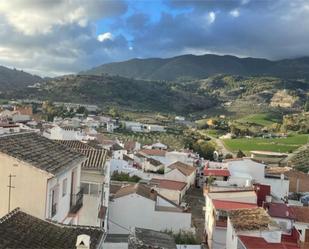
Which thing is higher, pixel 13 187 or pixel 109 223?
pixel 13 187

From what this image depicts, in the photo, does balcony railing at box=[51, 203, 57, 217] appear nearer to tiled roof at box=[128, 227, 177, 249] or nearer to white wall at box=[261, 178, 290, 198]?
tiled roof at box=[128, 227, 177, 249]

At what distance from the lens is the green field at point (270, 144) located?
4077 inches

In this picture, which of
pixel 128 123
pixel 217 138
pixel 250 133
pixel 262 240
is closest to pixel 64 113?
pixel 128 123

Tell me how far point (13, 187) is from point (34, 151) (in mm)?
2024

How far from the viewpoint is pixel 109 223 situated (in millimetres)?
32812

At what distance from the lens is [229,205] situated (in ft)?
107

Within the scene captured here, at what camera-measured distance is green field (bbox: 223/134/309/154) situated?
340 ft

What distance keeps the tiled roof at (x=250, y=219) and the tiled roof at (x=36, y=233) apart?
14.7 meters

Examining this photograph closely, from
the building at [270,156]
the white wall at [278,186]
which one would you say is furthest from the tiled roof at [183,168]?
the building at [270,156]

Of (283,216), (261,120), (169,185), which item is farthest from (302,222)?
(261,120)

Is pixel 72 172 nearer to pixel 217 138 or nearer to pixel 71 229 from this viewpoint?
pixel 71 229

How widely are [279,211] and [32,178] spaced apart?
2368 centimetres

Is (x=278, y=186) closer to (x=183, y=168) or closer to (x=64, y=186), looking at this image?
(x=183, y=168)

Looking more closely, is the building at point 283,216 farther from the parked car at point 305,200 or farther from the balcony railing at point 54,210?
the balcony railing at point 54,210
